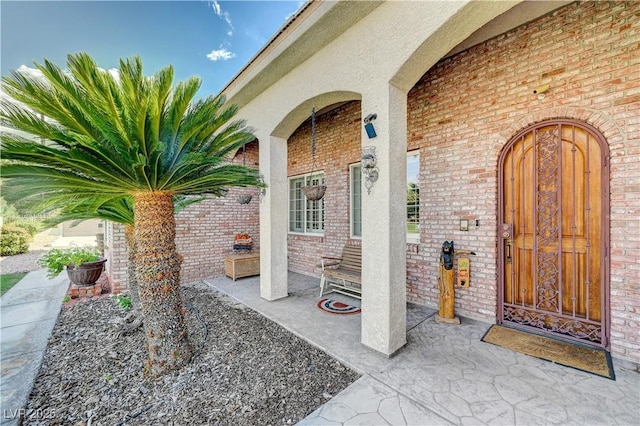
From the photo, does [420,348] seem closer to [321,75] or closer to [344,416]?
[344,416]

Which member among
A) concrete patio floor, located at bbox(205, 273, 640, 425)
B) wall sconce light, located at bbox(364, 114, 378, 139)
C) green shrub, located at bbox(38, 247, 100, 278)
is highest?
wall sconce light, located at bbox(364, 114, 378, 139)

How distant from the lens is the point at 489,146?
368 cm

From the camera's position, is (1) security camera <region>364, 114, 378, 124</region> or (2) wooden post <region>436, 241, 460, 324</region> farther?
(2) wooden post <region>436, 241, 460, 324</region>

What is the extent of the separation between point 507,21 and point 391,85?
6.53ft

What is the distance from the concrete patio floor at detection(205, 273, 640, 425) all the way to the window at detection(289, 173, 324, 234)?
11.8 feet

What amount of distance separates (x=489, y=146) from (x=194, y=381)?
473 cm

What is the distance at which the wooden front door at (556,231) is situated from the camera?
2.99m

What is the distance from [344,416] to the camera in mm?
2076

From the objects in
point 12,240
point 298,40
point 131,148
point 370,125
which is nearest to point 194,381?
point 131,148

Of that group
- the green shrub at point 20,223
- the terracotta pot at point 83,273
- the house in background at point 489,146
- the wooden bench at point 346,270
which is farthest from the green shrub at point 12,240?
the wooden bench at point 346,270

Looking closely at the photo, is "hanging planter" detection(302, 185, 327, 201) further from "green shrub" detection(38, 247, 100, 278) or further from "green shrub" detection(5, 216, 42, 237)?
"green shrub" detection(5, 216, 42, 237)

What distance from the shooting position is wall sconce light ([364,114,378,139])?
2.97m

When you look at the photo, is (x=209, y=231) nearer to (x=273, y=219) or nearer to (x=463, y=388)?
(x=273, y=219)

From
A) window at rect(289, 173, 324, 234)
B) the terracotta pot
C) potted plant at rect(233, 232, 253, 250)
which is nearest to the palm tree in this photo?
the terracotta pot
